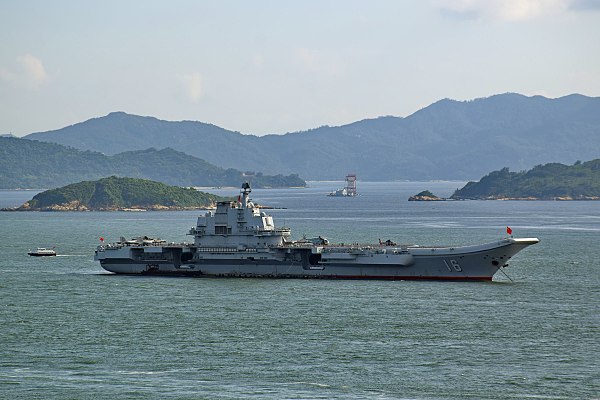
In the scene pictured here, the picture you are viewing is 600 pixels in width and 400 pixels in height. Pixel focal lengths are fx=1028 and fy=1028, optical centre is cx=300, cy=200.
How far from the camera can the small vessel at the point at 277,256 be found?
7025 cm

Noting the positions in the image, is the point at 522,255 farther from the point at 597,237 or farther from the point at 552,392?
the point at 552,392

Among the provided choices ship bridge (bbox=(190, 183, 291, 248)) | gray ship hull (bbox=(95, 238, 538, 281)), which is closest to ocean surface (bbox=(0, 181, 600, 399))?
gray ship hull (bbox=(95, 238, 538, 281))

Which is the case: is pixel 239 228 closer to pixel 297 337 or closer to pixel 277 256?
pixel 277 256

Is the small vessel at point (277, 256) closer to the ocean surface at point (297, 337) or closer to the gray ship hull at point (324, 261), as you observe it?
the gray ship hull at point (324, 261)

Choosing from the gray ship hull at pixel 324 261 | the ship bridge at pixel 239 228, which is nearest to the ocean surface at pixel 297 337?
the gray ship hull at pixel 324 261

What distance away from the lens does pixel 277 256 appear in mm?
73750

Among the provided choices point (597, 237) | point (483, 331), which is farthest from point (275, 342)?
point (597, 237)

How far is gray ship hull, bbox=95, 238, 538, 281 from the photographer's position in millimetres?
70062

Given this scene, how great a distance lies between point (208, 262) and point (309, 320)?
21.9m

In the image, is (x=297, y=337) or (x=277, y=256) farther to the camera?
(x=277, y=256)

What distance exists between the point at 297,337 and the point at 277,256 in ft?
79.0

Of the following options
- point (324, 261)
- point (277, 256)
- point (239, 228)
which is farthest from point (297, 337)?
point (239, 228)

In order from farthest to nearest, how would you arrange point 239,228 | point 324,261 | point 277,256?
1. point 239,228
2. point 277,256
3. point 324,261

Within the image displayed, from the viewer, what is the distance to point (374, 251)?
71812 mm
